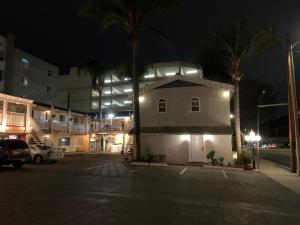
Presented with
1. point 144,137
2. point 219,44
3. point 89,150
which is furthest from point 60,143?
point 219,44

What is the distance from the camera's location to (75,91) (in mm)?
72625

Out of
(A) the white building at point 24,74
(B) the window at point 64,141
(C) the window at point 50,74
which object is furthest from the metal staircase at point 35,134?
(C) the window at point 50,74

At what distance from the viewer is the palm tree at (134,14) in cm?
2392

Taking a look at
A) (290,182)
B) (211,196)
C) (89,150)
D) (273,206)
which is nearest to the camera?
(273,206)

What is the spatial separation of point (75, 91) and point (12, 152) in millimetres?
56367

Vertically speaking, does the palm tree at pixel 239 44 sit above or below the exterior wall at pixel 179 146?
above

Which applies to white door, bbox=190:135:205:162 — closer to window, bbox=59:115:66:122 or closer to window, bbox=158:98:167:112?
window, bbox=158:98:167:112

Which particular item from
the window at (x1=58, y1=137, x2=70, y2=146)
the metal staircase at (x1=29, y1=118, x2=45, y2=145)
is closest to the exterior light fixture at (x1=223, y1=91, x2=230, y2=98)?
the metal staircase at (x1=29, y1=118, x2=45, y2=145)

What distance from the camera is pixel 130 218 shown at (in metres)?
7.33

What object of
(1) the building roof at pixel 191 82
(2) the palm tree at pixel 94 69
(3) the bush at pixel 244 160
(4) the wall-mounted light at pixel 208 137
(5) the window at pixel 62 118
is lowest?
(3) the bush at pixel 244 160

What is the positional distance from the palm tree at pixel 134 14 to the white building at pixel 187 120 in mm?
1928

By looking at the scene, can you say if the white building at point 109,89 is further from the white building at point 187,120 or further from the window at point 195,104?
the window at point 195,104

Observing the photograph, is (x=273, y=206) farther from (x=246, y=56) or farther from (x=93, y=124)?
(x=93, y=124)

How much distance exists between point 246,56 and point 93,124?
82.4 ft
